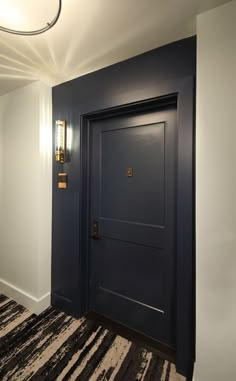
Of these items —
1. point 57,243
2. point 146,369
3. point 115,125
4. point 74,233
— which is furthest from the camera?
point 57,243

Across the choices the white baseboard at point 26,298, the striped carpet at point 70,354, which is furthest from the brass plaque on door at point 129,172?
the white baseboard at point 26,298

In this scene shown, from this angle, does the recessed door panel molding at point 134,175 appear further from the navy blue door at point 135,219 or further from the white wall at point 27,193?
the white wall at point 27,193

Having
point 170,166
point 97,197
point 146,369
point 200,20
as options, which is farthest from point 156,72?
point 146,369

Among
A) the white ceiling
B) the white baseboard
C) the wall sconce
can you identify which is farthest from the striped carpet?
the white ceiling

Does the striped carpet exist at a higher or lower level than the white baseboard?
lower

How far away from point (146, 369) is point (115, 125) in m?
2.04

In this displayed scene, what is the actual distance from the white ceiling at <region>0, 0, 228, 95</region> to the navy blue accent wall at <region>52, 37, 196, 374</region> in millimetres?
98

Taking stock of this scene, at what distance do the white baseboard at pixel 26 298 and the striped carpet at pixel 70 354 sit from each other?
12cm

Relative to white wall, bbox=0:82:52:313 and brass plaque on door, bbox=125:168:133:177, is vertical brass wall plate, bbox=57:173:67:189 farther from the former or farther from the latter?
brass plaque on door, bbox=125:168:133:177

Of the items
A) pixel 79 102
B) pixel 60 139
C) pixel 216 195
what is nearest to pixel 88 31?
pixel 79 102

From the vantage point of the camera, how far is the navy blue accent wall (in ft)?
4.61

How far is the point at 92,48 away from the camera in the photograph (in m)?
1.47

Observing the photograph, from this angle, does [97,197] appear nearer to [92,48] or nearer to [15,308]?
[92,48]

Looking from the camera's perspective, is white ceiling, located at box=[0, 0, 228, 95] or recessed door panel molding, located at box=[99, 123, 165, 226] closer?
white ceiling, located at box=[0, 0, 228, 95]
